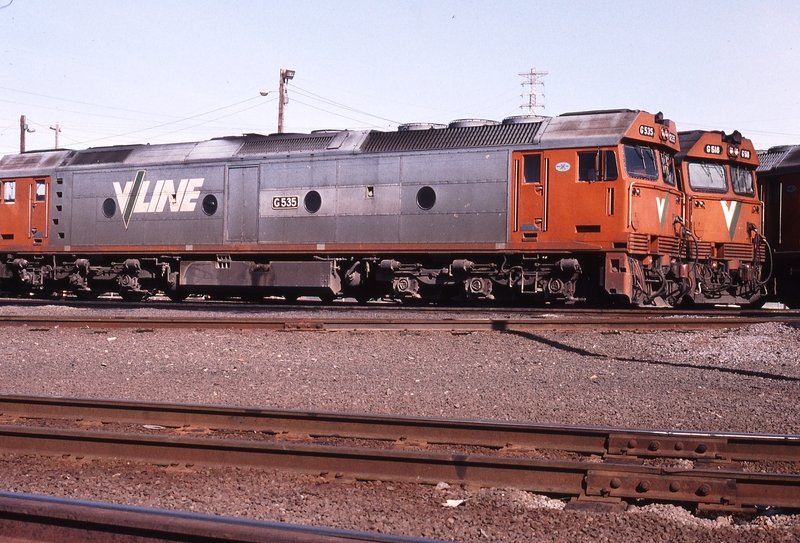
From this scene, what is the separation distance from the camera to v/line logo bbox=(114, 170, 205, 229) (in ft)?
57.3

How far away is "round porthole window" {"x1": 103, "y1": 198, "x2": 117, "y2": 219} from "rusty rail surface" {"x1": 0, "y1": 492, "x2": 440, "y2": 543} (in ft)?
53.6

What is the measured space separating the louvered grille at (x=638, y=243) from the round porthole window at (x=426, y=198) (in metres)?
3.77

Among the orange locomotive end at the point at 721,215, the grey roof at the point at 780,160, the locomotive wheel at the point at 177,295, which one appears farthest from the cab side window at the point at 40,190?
the grey roof at the point at 780,160

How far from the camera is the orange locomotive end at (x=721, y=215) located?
16141 mm

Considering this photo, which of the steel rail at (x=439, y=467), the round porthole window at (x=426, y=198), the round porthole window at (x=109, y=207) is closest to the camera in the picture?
the steel rail at (x=439, y=467)

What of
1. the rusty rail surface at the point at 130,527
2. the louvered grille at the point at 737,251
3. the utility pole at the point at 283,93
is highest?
the utility pole at the point at 283,93

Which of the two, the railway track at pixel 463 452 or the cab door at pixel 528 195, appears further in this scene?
the cab door at pixel 528 195

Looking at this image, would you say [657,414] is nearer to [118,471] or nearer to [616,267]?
[118,471]

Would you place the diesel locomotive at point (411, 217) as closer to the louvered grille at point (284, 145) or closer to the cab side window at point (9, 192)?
the louvered grille at point (284, 145)

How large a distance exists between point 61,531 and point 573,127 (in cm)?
1296

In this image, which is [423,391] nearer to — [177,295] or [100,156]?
[177,295]

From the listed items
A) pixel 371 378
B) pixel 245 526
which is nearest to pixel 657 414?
pixel 371 378

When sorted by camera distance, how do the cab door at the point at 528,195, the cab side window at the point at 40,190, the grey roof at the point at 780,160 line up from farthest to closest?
the cab side window at the point at 40,190 → the grey roof at the point at 780,160 → the cab door at the point at 528,195

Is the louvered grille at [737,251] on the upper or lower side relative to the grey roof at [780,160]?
lower
